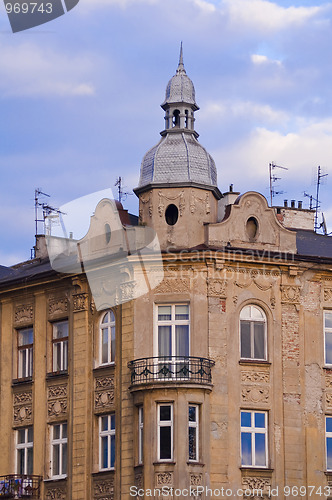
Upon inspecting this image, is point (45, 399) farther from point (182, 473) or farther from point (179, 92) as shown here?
point (179, 92)

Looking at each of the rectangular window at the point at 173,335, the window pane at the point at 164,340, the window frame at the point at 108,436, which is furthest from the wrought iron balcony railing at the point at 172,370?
the window frame at the point at 108,436

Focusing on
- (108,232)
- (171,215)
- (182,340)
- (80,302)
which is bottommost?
(182,340)

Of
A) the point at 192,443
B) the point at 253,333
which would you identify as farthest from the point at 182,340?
the point at 192,443

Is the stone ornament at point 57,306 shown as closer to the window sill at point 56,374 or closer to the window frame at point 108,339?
the window frame at point 108,339

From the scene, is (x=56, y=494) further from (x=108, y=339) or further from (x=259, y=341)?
(x=259, y=341)

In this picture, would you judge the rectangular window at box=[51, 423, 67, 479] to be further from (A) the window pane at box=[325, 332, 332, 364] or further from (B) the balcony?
(A) the window pane at box=[325, 332, 332, 364]

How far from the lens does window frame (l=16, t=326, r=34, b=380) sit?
44031 millimetres

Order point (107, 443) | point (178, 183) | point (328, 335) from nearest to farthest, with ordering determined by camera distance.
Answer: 1. point (107, 443)
2. point (178, 183)
3. point (328, 335)

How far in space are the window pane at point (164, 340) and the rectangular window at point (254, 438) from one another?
2997 mm

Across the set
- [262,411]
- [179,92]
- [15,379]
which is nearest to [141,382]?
[262,411]

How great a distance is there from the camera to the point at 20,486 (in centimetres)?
4175

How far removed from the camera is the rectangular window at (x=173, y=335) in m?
39.3

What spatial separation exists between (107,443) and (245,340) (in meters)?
5.40

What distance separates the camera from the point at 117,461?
39.7 meters
